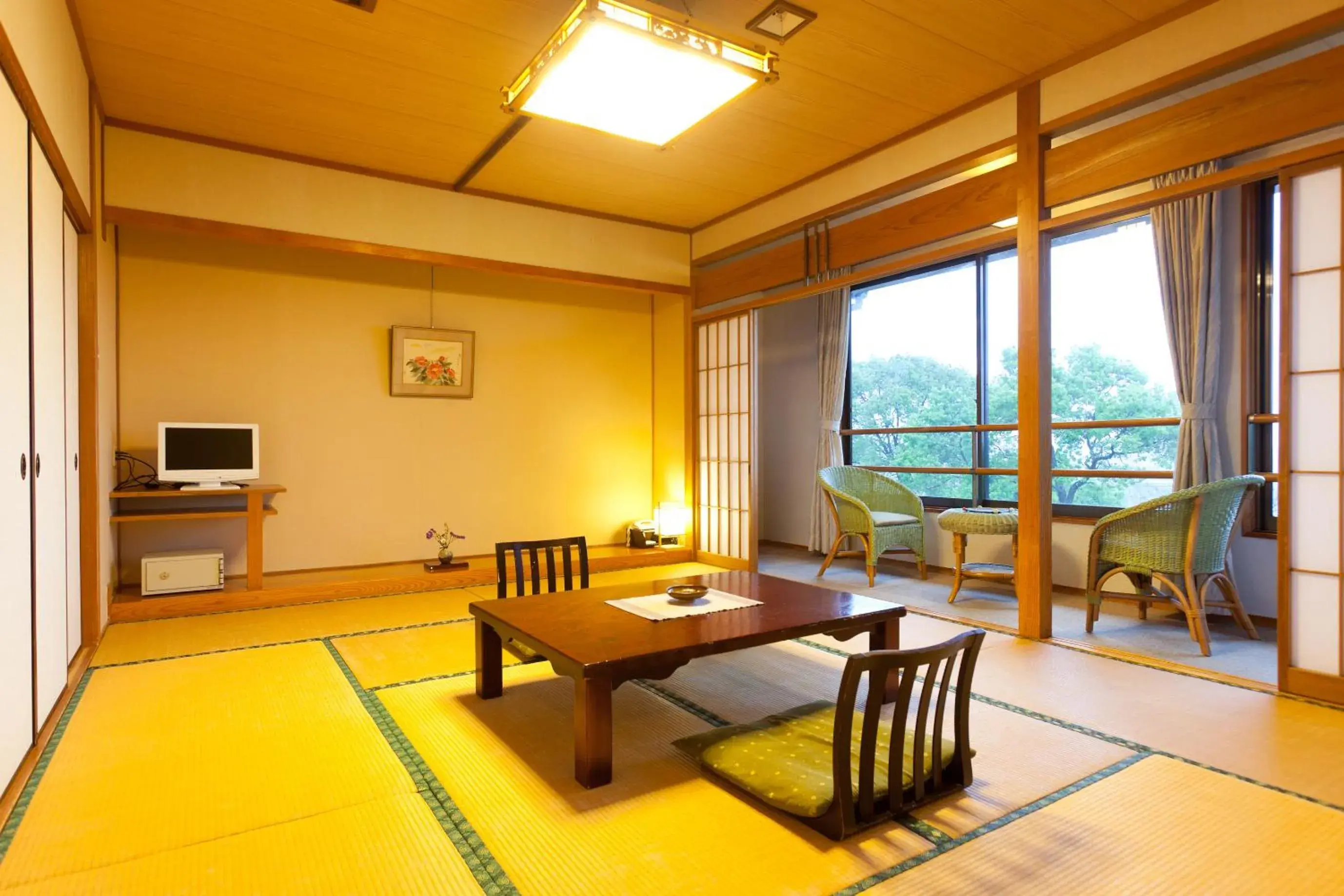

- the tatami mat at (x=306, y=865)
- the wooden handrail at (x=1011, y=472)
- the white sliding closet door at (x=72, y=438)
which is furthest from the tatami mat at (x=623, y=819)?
the wooden handrail at (x=1011, y=472)

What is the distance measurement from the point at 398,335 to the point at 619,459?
6.81 ft

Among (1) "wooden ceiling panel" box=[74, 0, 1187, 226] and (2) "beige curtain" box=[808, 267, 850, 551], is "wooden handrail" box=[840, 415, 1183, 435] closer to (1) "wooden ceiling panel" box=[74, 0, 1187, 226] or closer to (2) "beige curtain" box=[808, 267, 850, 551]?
(2) "beige curtain" box=[808, 267, 850, 551]

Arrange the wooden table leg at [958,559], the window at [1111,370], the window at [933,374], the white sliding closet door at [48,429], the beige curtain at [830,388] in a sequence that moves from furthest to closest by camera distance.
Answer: the beige curtain at [830,388] → the window at [933,374] → the wooden table leg at [958,559] → the window at [1111,370] → the white sliding closet door at [48,429]

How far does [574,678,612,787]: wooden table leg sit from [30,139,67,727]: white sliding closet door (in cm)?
176

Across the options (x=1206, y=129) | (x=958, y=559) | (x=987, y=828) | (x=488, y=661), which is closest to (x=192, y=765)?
(x=488, y=661)

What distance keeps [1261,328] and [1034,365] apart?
4.63 feet

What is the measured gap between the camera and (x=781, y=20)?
3035mm

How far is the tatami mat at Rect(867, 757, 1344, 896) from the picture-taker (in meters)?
1.59

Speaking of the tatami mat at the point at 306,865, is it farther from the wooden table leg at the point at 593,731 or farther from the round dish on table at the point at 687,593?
the round dish on table at the point at 687,593

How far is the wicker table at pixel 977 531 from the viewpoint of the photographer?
4.50 meters

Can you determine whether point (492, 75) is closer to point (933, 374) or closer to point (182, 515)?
point (182, 515)

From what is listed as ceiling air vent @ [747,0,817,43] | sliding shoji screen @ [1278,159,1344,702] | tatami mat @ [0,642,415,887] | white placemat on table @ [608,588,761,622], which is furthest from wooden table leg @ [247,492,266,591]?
sliding shoji screen @ [1278,159,1344,702]

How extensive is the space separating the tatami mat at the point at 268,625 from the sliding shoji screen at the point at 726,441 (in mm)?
2095

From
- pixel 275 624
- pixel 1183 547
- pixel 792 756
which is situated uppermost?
pixel 1183 547
